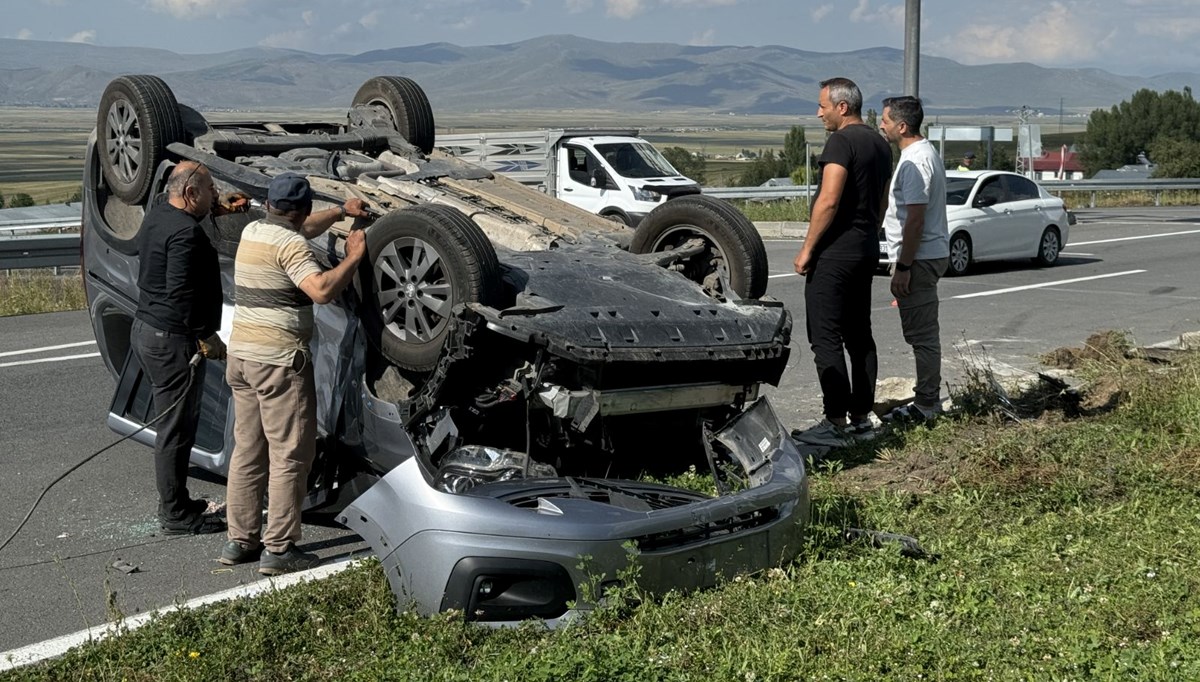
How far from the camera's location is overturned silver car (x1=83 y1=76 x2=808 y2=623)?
486 cm

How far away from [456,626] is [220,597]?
4.13 feet

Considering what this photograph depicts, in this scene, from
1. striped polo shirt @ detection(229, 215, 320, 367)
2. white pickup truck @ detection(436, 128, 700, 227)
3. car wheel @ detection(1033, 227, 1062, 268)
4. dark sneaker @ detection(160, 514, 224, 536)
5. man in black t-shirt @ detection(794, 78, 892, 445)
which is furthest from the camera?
white pickup truck @ detection(436, 128, 700, 227)

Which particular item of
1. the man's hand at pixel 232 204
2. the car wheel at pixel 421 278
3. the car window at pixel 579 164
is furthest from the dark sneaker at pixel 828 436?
the car window at pixel 579 164

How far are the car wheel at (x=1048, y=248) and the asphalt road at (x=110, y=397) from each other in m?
0.23

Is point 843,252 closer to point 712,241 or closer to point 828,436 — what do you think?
point 712,241

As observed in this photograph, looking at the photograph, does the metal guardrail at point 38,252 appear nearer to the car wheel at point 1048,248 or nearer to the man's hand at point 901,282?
the man's hand at point 901,282

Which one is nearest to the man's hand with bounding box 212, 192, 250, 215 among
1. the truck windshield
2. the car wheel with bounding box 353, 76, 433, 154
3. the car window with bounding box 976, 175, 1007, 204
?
the car wheel with bounding box 353, 76, 433, 154

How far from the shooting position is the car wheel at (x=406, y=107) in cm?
877

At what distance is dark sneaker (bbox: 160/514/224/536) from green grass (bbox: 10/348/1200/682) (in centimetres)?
133

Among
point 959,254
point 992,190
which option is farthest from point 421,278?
point 992,190

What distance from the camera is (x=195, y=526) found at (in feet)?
21.0

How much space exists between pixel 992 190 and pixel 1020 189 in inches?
28.7

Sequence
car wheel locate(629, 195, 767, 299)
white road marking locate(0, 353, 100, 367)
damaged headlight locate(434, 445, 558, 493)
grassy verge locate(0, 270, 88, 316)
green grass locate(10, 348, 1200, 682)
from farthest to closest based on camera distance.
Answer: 1. grassy verge locate(0, 270, 88, 316)
2. white road marking locate(0, 353, 100, 367)
3. car wheel locate(629, 195, 767, 299)
4. damaged headlight locate(434, 445, 558, 493)
5. green grass locate(10, 348, 1200, 682)

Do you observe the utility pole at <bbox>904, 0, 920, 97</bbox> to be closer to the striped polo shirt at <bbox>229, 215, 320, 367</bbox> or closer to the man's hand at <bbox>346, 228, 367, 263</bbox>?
the man's hand at <bbox>346, 228, 367, 263</bbox>
